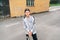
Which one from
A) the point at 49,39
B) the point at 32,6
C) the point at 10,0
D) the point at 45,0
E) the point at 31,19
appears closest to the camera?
the point at 31,19

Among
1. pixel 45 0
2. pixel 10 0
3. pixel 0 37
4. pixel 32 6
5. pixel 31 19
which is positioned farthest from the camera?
pixel 45 0

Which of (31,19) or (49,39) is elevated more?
(31,19)

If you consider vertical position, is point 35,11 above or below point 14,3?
below

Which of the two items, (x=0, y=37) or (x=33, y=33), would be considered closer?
(x=33, y=33)

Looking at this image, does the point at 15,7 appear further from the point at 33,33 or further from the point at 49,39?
the point at 33,33

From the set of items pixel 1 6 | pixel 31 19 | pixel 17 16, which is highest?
pixel 31 19

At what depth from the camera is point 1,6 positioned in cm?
1520

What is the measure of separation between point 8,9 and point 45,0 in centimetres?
460

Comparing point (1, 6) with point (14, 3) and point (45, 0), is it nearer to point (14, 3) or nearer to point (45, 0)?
point (14, 3)

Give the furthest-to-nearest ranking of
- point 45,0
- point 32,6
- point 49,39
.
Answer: point 45,0 → point 32,6 → point 49,39

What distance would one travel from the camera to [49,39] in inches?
Result: 292

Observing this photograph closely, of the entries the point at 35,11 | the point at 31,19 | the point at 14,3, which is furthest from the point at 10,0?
the point at 31,19

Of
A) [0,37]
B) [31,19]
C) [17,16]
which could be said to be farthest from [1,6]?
[31,19]

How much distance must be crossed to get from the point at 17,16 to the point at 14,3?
126cm
